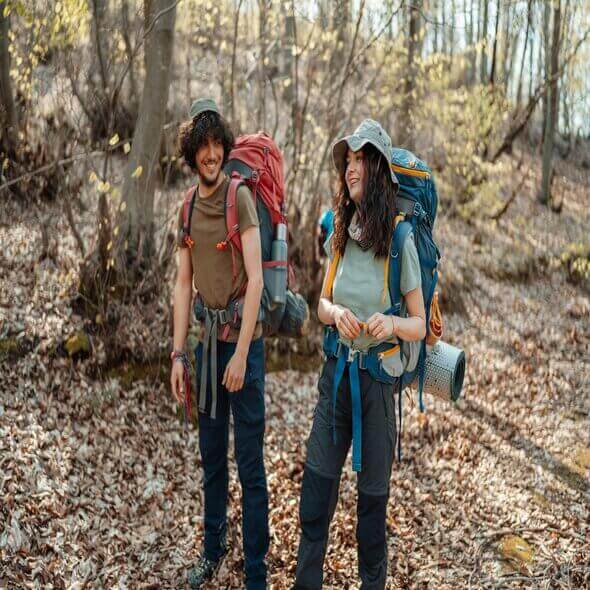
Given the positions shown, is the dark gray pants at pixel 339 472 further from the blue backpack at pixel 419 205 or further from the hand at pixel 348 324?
the blue backpack at pixel 419 205

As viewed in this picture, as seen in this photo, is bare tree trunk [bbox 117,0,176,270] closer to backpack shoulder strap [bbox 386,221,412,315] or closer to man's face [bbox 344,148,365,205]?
man's face [bbox 344,148,365,205]

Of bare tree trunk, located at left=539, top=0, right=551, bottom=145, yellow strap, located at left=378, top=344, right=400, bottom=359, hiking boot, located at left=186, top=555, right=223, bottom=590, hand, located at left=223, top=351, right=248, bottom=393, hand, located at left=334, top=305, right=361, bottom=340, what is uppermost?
bare tree trunk, located at left=539, top=0, right=551, bottom=145

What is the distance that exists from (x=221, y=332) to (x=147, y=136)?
3.15 metres

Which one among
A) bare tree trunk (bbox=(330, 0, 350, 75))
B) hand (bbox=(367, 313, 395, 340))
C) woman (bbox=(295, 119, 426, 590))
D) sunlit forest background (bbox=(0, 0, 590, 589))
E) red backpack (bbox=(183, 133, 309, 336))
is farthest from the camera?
bare tree trunk (bbox=(330, 0, 350, 75))

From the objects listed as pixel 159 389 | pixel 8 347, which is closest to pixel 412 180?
pixel 159 389

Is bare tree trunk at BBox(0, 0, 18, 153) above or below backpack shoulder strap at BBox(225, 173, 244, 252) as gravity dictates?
above

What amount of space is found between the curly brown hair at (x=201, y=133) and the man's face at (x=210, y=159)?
0.02 m

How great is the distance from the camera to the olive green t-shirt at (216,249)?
308 centimetres

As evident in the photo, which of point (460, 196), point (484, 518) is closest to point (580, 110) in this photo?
point (460, 196)

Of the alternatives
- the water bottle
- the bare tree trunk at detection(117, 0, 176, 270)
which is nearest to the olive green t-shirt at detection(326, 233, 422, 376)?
the water bottle

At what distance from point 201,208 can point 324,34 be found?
4119 mm

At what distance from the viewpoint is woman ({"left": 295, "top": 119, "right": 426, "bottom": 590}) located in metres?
2.87

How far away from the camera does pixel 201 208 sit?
3158mm

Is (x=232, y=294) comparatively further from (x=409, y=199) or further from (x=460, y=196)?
(x=460, y=196)
